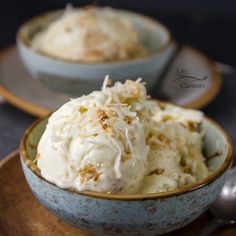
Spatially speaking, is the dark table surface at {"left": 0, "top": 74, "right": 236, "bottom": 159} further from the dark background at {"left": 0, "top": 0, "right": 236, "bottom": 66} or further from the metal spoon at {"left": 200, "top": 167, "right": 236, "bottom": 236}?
the dark background at {"left": 0, "top": 0, "right": 236, "bottom": 66}

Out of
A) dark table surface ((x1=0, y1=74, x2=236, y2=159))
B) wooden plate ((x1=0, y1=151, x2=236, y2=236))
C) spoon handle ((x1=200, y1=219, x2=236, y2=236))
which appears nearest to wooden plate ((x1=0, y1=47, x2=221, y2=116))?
dark table surface ((x1=0, y1=74, x2=236, y2=159))

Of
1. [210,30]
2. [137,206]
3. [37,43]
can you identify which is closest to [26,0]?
[210,30]

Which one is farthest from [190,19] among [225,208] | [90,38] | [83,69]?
[225,208]

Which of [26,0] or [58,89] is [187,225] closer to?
[58,89]

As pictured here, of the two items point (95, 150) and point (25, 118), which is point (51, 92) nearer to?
point (25, 118)

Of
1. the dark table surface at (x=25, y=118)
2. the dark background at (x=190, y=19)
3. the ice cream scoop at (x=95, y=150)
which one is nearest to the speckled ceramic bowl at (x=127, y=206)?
the ice cream scoop at (x=95, y=150)

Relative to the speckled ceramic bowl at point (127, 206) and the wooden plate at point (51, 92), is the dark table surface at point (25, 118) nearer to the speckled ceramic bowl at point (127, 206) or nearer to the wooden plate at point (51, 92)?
the wooden plate at point (51, 92)
